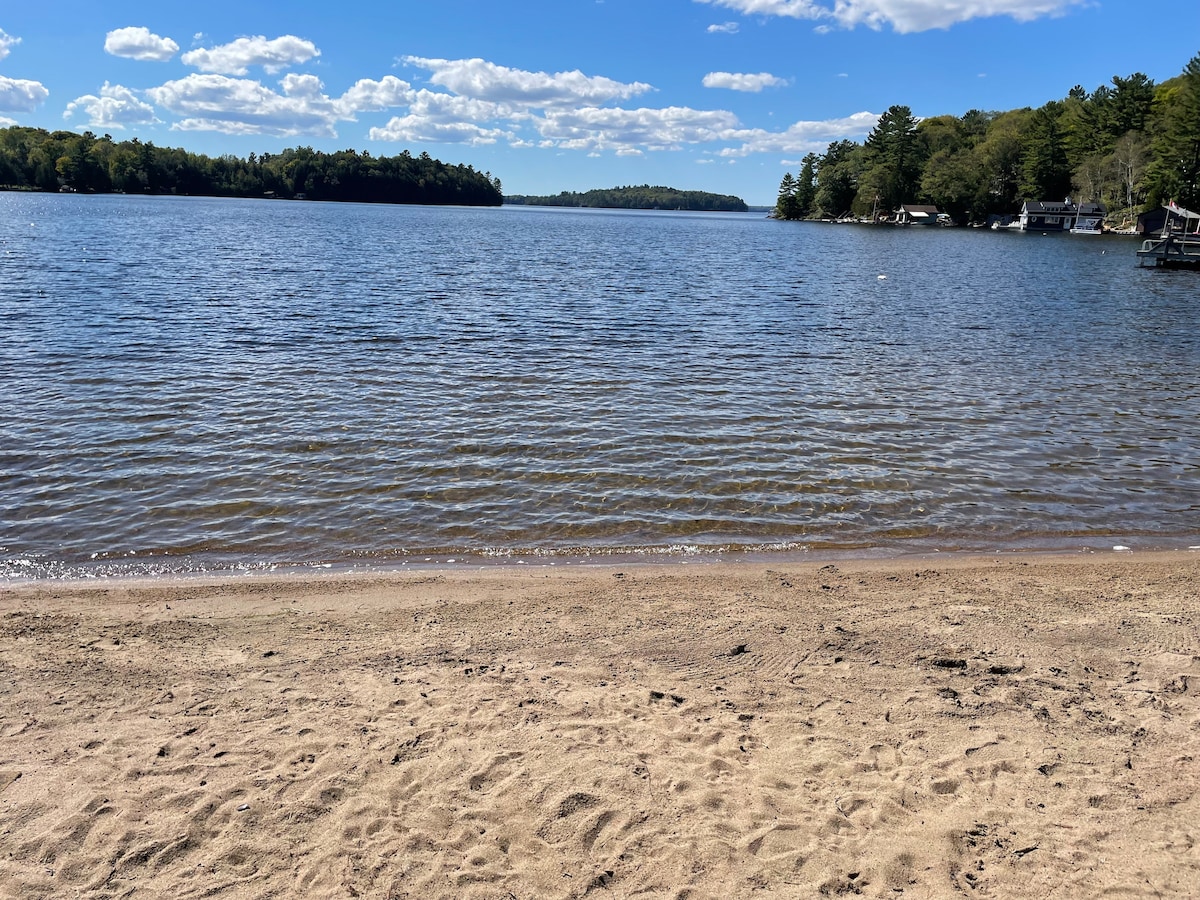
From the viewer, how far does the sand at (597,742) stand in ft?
13.9

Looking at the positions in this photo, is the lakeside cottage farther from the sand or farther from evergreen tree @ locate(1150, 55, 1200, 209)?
the sand

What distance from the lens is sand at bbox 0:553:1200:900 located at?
4234 millimetres

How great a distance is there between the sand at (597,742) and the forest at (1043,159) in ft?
406

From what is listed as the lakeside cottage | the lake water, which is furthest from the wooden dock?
the lakeside cottage

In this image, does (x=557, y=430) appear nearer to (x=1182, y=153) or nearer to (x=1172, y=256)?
(x=1172, y=256)

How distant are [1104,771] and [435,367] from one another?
646 inches

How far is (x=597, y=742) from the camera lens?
17.5 feet

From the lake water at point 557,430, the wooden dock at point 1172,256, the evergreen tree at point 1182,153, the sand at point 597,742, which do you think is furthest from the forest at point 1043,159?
the sand at point 597,742

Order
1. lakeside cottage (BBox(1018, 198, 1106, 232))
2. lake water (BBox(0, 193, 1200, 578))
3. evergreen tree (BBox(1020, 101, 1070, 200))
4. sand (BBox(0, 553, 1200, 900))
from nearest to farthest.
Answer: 1. sand (BBox(0, 553, 1200, 900))
2. lake water (BBox(0, 193, 1200, 578))
3. lakeside cottage (BBox(1018, 198, 1106, 232))
4. evergreen tree (BBox(1020, 101, 1070, 200))

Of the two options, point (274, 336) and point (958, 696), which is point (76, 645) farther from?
point (274, 336)

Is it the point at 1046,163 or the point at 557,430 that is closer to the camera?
the point at 557,430

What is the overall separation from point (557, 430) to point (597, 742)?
906cm

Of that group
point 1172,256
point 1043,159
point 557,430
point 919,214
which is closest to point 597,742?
point 557,430

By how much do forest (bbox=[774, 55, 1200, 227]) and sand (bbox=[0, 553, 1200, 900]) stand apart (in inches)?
4875
